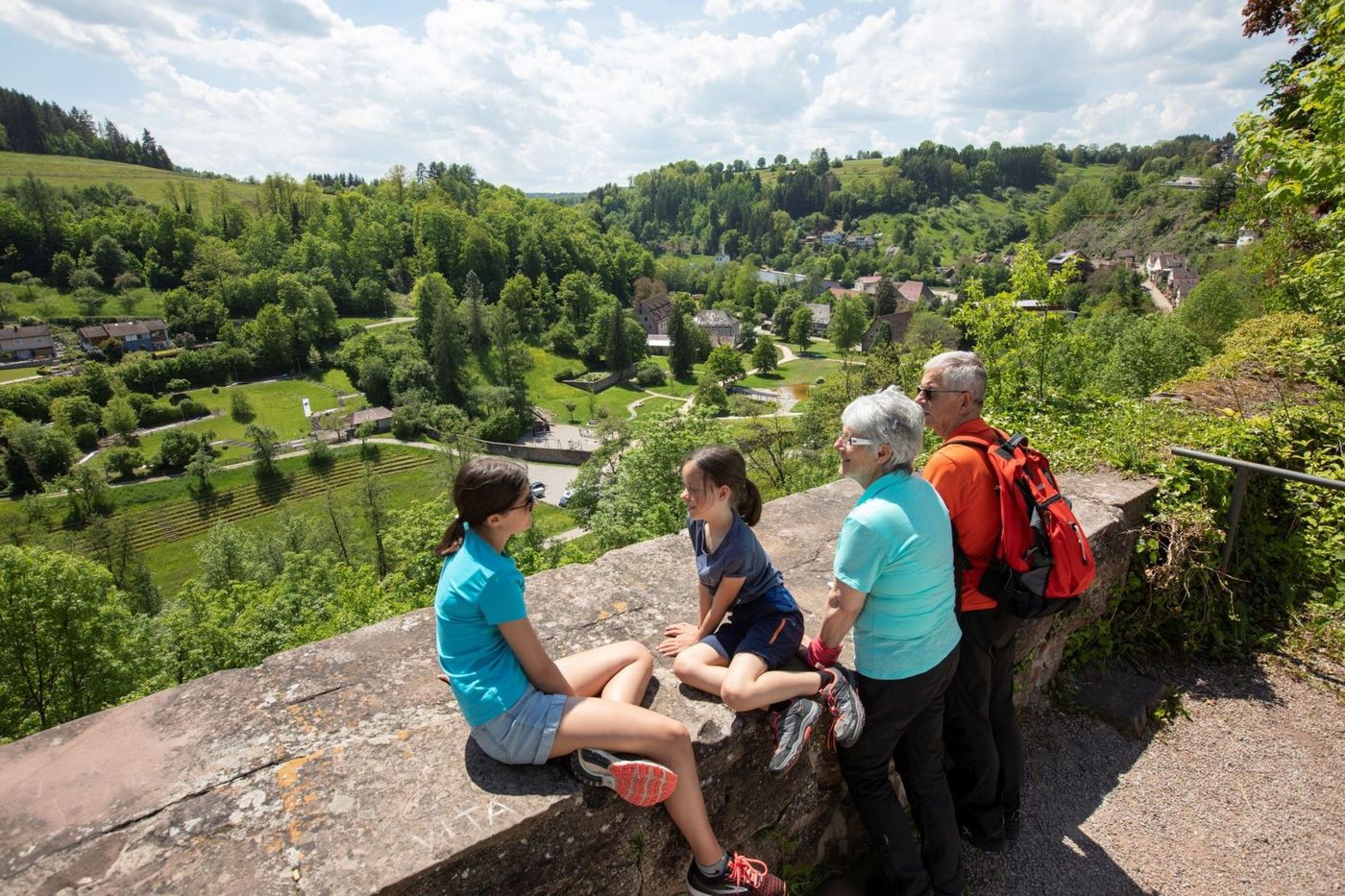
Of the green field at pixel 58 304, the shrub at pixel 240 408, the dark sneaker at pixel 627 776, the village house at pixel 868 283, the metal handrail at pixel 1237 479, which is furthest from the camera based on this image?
the village house at pixel 868 283

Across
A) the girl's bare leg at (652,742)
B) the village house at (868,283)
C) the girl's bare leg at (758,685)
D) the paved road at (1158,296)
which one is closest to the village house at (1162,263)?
the paved road at (1158,296)

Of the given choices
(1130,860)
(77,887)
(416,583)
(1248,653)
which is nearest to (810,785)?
(1130,860)

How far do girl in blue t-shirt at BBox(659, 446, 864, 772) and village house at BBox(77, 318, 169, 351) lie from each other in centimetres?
9795

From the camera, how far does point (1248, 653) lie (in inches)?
187

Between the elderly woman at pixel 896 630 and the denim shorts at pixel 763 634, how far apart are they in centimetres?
12

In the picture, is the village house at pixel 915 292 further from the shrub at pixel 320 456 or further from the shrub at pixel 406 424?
the shrub at pixel 320 456

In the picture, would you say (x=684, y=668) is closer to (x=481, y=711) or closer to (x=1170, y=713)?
(x=481, y=711)

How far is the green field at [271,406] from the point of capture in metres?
61.3

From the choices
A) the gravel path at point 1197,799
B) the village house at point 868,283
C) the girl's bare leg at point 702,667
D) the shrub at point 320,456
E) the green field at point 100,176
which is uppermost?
the green field at point 100,176

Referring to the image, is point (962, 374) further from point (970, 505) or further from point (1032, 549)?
point (1032, 549)

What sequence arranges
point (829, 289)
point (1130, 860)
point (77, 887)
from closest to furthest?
point (77, 887)
point (1130, 860)
point (829, 289)

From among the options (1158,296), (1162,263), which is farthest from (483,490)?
(1162,263)

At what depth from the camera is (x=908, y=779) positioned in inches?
120

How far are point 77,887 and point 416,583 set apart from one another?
22.0 metres
